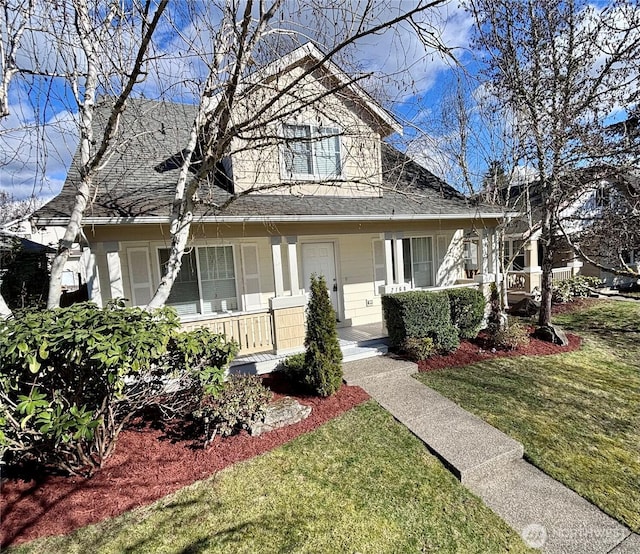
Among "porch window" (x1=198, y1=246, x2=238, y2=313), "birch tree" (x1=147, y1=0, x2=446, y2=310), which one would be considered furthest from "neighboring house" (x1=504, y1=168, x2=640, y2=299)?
"porch window" (x1=198, y1=246, x2=238, y2=313)

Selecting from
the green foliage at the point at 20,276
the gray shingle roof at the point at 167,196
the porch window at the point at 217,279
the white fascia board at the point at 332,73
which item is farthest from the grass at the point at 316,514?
the green foliage at the point at 20,276

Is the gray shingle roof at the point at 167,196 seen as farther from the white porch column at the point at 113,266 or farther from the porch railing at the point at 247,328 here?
the porch railing at the point at 247,328

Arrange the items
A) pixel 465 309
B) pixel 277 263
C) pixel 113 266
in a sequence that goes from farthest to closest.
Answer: pixel 465 309
pixel 277 263
pixel 113 266

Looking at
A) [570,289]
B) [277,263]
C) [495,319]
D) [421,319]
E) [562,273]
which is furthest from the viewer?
[562,273]

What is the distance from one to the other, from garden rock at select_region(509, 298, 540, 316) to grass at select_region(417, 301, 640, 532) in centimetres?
245

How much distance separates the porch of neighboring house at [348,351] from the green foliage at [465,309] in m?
1.59

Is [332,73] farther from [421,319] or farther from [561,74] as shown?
[561,74]

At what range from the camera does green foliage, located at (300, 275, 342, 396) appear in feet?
16.7

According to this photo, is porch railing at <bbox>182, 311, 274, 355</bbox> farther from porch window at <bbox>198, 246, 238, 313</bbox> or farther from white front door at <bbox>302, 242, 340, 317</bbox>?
white front door at <bbox>302, 242, 340, 317</bbox>

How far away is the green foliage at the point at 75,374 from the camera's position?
2758 mm

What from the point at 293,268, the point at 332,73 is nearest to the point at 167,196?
the point at 293,268

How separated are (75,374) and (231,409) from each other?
67.3 inches

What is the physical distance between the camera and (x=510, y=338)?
7359mm

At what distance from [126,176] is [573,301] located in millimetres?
14619
